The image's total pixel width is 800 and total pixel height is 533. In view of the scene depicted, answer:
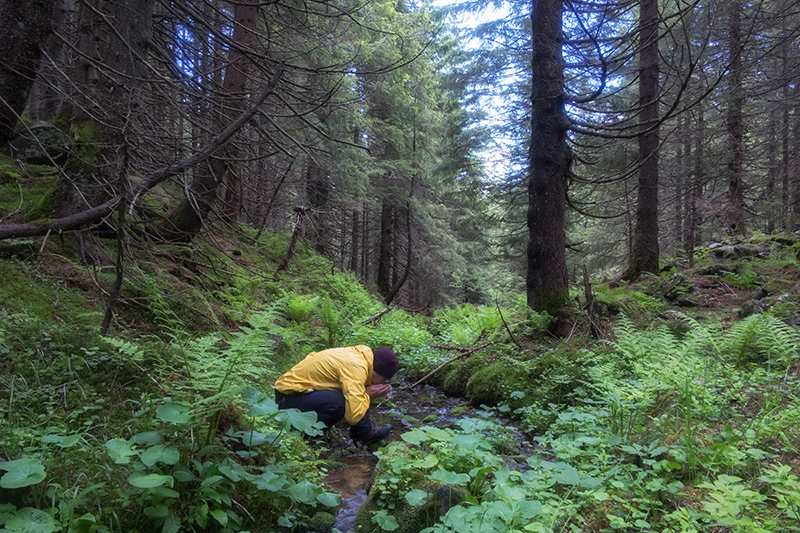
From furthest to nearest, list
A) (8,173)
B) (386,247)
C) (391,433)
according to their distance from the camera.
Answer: (386,247) < (8,173) < (391,433)

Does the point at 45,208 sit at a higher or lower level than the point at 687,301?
higher

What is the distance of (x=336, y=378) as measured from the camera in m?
4.09

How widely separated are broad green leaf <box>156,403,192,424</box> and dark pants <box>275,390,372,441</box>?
196 cm

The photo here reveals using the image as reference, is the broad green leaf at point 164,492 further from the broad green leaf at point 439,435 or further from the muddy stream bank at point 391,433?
the broad green leaf at point 439,435

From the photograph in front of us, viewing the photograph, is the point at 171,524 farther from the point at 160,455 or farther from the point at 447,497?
the point at 447,497

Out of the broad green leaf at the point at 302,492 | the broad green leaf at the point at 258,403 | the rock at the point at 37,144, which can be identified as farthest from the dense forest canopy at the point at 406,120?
the broad green leaf at the point at 302,492

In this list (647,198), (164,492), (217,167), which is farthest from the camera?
(647,198)

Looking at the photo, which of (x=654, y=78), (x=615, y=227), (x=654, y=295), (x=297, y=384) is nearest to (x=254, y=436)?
(x=297, y=384)

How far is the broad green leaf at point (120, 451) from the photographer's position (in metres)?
1.82

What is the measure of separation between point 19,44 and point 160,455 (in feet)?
9.24

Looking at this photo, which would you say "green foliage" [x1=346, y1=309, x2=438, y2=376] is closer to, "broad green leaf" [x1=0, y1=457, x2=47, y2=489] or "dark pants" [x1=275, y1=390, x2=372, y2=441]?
"dark pants" [x1=275, y1=390, x2=372, y2=441]

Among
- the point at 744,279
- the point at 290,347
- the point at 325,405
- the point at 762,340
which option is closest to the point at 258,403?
the point at 325,405

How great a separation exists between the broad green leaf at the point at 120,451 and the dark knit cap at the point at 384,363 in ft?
8.54

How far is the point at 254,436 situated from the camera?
8.45 ft
